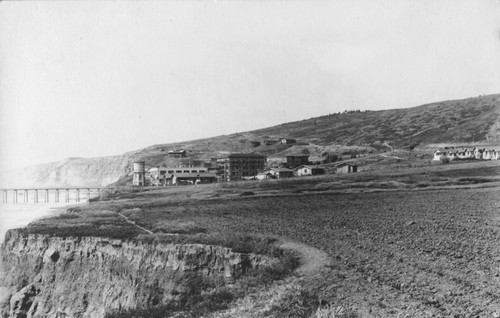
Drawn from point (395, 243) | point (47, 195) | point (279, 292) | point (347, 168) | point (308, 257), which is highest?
point (347, 168)

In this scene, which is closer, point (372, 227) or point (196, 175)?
point (372, 227)

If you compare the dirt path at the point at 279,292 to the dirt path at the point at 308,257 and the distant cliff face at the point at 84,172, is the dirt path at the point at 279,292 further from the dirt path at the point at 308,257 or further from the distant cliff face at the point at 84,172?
the distant cliff face at the point at 84,172

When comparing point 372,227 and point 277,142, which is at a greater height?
point 277,142

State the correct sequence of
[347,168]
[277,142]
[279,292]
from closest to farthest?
[279,292] < [347,168] < [277,142]

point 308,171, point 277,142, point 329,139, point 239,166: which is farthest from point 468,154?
point 329,139

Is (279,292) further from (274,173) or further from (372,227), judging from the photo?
(274,173)

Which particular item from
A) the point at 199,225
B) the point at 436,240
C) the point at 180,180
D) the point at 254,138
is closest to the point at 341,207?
the point at 199,225

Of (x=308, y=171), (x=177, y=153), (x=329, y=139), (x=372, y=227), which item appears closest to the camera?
(x=372, y=227)
